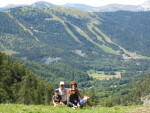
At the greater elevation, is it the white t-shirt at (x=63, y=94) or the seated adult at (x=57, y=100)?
the white t-shirt at (x=63, y=94)

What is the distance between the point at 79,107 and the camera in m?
27.6

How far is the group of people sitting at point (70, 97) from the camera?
2702cm

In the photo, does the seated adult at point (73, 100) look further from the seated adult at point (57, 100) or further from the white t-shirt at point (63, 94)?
the seated adult at point (57, 100)

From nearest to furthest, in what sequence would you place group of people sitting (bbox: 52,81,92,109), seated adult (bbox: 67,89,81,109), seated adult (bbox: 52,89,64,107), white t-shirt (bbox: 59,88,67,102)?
group of people sitting (bbox: 52,81,92,109), seated adult (bbox: 67,89,81,109), white t-shirt (bbox: 59,88,67,102), seated adult (bbox: 52,89,64,107)

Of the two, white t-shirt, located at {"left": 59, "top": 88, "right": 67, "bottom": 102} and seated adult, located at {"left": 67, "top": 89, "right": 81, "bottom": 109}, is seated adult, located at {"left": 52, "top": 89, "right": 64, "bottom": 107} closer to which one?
white t-shirt, located at {"left": 59, "top": 88, "right": 67, "bottom": 102}

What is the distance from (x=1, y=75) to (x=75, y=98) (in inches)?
1969

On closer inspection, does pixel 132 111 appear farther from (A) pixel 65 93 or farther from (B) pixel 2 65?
(B) pixel 2 65

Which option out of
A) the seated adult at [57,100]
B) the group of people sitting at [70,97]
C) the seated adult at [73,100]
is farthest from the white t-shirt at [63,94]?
the seated adult at [73,100]

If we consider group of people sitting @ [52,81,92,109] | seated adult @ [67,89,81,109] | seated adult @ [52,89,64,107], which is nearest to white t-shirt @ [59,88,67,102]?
group of people sitting @ [52,81,92,109]

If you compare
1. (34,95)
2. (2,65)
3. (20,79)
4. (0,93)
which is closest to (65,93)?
(0,93)

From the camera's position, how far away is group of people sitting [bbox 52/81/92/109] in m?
27.0

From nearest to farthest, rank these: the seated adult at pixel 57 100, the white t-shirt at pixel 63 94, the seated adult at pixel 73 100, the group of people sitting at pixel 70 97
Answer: the group of people sitting at pixel 70 97 → the seated adult at pixel 73 100 → the white t-shirt at pixel 63 94 → the seated adult at pixel 57 100

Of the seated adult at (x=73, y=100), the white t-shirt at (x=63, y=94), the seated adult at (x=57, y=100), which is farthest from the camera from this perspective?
the seated adult at (x=57, y=100)

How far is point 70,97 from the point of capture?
1088 inches
